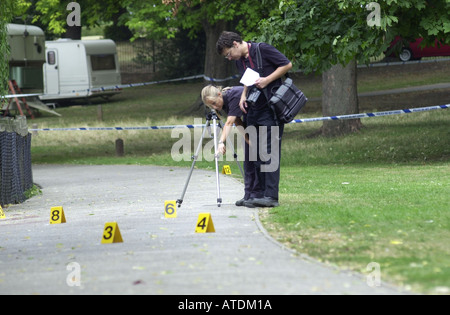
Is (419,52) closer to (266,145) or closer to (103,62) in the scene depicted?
(103,62)

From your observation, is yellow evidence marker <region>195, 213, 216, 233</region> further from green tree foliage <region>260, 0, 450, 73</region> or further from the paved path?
green tree foliage <region>260, 0, 450, 73</region>

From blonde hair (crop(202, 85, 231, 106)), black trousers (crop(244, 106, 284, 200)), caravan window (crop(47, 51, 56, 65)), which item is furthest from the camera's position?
caravan window (crop(47, 51, 56, 65))

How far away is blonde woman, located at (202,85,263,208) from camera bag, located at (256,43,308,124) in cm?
45

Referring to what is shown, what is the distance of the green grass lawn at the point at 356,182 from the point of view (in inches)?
301

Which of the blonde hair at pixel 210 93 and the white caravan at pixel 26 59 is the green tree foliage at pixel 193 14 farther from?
the blonde hair at pixel 210 93

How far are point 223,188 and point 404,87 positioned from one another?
21865 mm

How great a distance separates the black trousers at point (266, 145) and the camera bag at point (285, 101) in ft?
0.54

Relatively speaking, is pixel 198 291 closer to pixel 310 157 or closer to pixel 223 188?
pixel 223 188

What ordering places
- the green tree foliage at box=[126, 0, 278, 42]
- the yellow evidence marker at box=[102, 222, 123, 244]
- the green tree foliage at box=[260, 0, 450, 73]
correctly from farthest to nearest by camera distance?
the green tree foliage at box=[126, 0, 278, 42], the green tree foliage at box=[260, 0, 450, 73], the yellow evidence marker at box=[102, 222, 123, 244]

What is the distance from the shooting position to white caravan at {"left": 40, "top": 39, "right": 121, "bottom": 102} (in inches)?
1549

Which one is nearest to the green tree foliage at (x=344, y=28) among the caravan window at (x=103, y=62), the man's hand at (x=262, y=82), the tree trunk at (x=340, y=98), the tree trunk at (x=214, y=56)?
the tree trunk at (x=340, y=98)

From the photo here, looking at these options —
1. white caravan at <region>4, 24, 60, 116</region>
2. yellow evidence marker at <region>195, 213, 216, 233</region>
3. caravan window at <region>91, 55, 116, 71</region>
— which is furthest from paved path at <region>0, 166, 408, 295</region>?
caravan window at <region>91, 55, 116, 71</region>

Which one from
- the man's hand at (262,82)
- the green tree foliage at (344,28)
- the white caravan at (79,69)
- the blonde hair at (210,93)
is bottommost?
the white caravan at (79,69)

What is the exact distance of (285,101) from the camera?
395 inches
